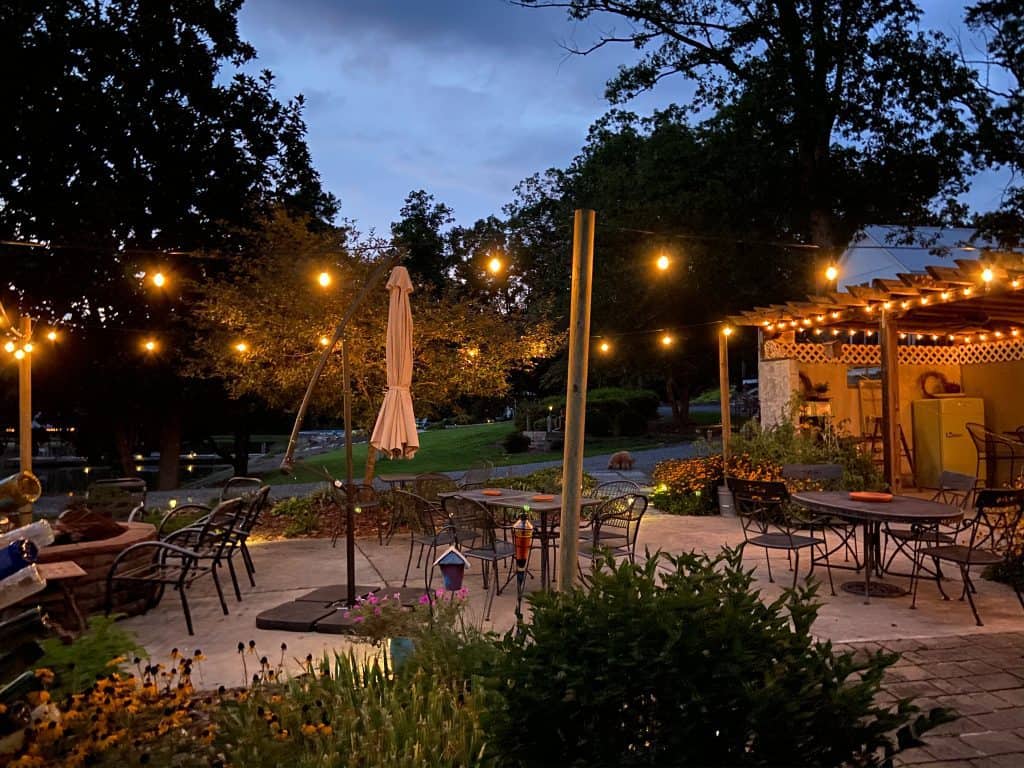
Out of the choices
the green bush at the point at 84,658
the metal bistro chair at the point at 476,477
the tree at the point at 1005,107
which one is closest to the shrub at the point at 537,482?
the metal bistro chair at the point at 476,477

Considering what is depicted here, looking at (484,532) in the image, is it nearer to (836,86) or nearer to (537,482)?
(537,482)

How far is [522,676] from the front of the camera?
204 centimetres

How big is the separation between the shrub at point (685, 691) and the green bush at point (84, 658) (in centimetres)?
177

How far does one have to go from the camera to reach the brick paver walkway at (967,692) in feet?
9.83

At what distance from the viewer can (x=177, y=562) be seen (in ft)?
20.9

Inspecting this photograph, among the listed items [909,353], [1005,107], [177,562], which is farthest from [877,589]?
[1005,107]

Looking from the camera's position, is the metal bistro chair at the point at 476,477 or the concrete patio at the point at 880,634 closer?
the concrete patio at the point at 880,634

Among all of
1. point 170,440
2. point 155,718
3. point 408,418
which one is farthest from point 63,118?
A: point 155,718

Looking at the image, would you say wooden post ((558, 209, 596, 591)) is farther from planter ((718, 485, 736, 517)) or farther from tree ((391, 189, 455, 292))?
tree ((391, 189, 455, 292))

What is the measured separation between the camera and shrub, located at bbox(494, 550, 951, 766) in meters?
1.87

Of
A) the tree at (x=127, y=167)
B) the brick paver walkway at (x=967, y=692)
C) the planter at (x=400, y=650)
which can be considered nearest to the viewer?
the brick paver walkway at (x=967, y=692)

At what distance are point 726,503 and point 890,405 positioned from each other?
2.47 meters

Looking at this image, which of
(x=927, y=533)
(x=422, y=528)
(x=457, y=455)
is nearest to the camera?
(x=927, y=533)

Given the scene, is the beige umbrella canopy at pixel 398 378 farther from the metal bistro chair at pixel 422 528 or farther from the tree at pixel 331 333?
the tree at pixel 331 333
